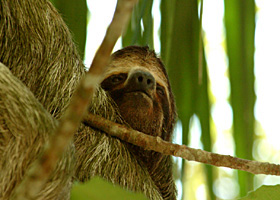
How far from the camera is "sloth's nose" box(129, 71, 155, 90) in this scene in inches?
145

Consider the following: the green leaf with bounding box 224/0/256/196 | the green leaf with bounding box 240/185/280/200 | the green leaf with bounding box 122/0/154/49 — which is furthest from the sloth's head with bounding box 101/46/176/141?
the green leaf with bounding box 240/185/280/200

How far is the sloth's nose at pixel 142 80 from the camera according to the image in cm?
370

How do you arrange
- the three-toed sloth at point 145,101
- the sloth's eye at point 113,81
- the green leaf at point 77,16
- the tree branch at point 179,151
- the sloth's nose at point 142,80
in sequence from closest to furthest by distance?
the tree branch at point 179,151 < the green leaf at point 77,16 < the three-toed sloth at point 145,101 < the sloth's nose at point 142,80 < the sloth's eye at point 113,81

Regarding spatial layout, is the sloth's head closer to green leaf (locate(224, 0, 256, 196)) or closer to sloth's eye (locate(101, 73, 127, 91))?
sloth's eye (locate(101, 73, 127, 91))

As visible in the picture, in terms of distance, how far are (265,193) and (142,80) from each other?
6.31 ft

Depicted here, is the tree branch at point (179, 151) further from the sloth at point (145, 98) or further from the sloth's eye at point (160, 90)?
the sloth's eye at point (160, 90)

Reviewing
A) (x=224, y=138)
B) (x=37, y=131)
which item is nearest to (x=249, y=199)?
(x=37, y=131)

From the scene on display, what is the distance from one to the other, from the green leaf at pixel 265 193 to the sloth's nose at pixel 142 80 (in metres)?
1.84

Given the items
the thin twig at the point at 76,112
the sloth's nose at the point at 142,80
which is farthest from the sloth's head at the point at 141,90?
the thin twig at the point at 76,112

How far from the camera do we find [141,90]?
3670 mm

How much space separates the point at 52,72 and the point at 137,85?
2.89 ft

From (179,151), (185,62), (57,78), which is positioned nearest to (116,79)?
(185,62)

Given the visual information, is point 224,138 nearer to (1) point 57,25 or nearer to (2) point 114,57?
(2) point 114,57

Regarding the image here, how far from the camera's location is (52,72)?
2988 mm
